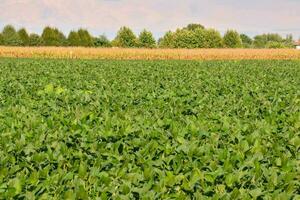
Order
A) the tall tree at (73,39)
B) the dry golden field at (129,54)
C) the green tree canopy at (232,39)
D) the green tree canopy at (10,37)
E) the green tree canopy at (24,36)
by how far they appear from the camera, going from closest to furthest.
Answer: the dry golden field at (129,54) < the green tree canopy at (10,37) < the green tree canopy at (24,36) < the tall tree at (73,39) < the green tree canopy at (232,39)

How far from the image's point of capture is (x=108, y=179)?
139 inches

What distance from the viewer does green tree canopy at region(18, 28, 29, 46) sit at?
240ft

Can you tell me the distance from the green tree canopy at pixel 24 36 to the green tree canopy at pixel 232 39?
35297mm

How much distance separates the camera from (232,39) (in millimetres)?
86312

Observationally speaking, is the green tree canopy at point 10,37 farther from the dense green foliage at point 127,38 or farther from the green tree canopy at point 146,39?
the green tree canopy at point 146,39

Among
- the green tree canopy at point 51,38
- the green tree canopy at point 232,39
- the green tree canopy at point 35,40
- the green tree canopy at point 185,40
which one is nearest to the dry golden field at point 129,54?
the green tree canopy at point 35,40

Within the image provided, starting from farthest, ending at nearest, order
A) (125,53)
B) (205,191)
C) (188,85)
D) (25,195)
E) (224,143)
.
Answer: (125,53) → (188,85) → (224,143) → (205,191) → (25,195)

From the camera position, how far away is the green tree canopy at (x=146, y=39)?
259 feet

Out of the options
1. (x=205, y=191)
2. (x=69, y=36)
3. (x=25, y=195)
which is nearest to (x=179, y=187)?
(x=205, y=191)

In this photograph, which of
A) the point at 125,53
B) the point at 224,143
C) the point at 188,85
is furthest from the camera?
the point at 125,53

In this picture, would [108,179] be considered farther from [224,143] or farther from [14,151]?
[224,143]

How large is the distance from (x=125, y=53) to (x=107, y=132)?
42.7 m

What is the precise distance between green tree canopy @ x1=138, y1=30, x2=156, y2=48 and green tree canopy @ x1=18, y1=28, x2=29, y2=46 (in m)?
18.3

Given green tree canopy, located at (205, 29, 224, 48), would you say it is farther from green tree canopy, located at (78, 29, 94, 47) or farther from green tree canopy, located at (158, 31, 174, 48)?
green tree canopy, located at (78, 29, 94, 47)
